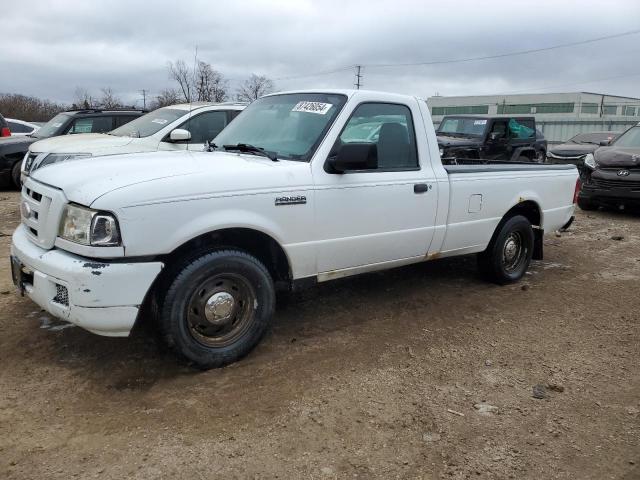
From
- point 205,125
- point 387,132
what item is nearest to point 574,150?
point 205,125

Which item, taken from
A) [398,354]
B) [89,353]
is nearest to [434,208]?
[398,354]

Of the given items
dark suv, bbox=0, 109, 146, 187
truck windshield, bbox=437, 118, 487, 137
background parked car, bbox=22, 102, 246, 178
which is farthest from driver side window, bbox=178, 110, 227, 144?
truck windshield, bbox=437, 118, 487, 137

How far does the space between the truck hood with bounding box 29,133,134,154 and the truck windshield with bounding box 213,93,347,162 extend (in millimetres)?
3438

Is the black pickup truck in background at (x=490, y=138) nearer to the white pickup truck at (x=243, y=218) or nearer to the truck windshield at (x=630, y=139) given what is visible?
the truck windshield at (x=630, y=139)

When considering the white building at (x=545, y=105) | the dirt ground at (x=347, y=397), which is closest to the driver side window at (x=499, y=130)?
the dirt ground at (x=347, y=397)

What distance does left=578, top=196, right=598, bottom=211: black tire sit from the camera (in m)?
10.7

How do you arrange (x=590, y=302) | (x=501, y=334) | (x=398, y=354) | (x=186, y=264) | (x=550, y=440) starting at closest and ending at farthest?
(x=550, y=440)
(x=186, y=264)
(x=398, y=354)
(x=501, y=334)
(x=590, y=302)

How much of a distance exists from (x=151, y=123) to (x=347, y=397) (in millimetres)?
6197

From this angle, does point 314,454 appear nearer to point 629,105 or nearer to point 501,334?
point 501,334

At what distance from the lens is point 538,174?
18.9ft

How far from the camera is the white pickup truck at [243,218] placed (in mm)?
3143

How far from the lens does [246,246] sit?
12.6 feet

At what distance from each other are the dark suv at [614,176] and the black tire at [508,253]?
5.17m

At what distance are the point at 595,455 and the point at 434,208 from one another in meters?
2.32
